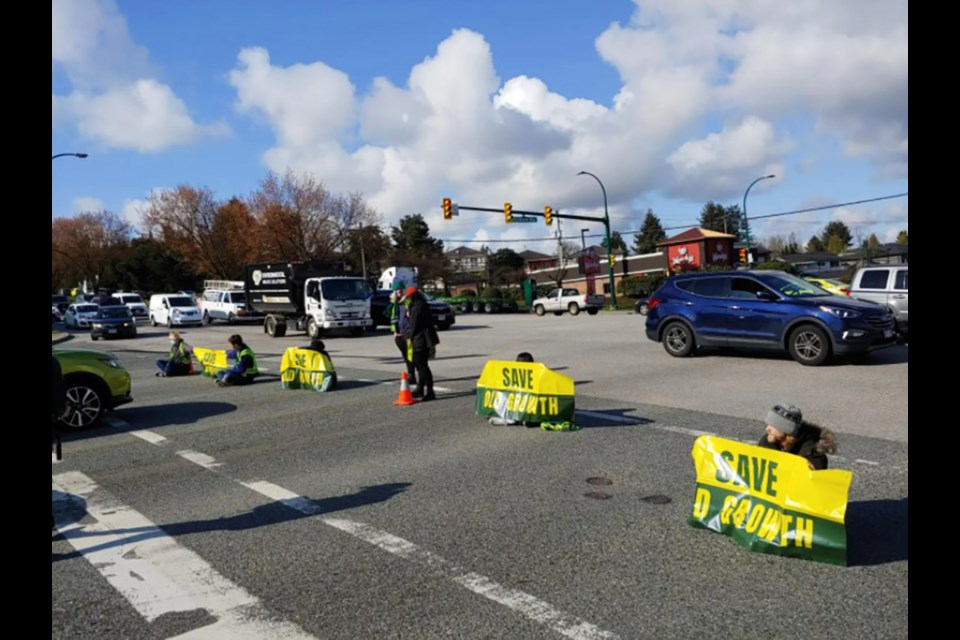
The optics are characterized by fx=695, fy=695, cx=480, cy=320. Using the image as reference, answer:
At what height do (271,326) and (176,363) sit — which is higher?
(271,326)

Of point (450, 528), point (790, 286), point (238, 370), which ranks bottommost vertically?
point (450, 528)

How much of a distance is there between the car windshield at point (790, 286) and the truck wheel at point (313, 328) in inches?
650

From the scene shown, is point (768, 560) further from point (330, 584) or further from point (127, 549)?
point (127, 549)

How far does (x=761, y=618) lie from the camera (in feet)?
11.9

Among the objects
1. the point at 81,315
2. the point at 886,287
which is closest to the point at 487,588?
the point at 886,287

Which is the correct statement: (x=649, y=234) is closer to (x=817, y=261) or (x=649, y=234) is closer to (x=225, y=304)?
(x=817, y=261)

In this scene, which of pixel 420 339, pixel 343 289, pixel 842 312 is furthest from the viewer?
pixel 343 289

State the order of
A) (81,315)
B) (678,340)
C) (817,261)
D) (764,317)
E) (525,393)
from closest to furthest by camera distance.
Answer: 1. (525,393)
2. (764,317)
3. (678,340)
4. (81,315)
5. (817,261)

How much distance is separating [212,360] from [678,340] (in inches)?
383

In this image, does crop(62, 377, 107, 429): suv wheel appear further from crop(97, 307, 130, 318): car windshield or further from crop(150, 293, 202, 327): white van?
crop(150, 293, 202, 327): white van

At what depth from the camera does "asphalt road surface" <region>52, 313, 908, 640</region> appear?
3.75m

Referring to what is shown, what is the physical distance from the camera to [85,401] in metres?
9.59
